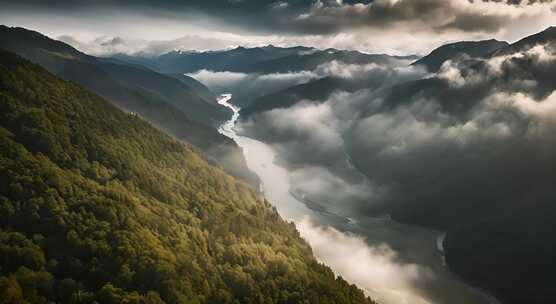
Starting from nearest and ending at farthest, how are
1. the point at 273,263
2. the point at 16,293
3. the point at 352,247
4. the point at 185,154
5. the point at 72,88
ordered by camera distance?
the point at 16,293 < the point at 273,263 < the point at 72,88 < the point at 185,154 < the point at 352,247

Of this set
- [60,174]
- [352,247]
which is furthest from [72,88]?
[352,247]

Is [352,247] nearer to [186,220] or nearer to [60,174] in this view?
[186,220]

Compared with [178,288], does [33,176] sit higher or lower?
higher

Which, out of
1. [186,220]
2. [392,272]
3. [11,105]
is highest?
[11,105]

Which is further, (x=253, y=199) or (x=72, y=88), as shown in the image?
(x=253, y=199)

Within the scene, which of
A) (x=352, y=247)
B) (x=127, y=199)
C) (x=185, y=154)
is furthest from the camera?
(x=352, y=247)

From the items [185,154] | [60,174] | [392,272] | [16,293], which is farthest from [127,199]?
[392,272]
